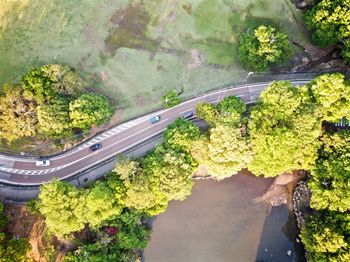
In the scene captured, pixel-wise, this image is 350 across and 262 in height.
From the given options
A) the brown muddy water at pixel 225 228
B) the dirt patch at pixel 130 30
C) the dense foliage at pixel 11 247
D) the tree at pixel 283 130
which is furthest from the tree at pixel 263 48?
the dense foliage at pixel 11 247

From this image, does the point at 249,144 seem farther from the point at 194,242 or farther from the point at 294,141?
the point at 194,242

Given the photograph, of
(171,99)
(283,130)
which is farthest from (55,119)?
(283,130)

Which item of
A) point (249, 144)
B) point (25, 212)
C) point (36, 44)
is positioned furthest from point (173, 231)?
point (36, 44)

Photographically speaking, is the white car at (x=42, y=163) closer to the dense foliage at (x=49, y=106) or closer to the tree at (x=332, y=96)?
the dense foliage at (x=49, y=106)

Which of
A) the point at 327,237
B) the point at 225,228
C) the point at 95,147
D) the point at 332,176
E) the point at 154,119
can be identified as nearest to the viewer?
the point at 327,237

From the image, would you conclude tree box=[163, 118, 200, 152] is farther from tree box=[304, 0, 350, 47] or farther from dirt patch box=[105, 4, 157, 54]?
tree box=[304, 0, 350, 47]

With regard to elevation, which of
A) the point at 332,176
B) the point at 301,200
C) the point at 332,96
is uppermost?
the point at 332,96

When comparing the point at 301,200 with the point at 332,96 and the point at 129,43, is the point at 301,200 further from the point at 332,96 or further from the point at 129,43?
the point at 129,43
